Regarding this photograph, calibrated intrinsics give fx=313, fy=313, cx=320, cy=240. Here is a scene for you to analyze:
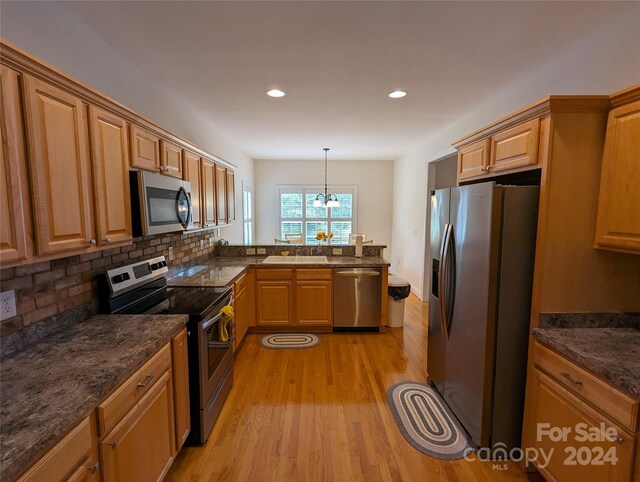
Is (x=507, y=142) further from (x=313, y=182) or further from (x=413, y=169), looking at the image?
(x=313, y=182)

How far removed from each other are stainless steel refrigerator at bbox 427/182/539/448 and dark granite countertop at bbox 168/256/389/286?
1.70 m

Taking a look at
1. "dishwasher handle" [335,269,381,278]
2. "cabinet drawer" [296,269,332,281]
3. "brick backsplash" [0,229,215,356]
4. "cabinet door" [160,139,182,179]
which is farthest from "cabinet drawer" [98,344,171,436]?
"dishwasher handle" [335,269,381,278]

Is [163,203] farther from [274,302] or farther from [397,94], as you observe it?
[397,94]

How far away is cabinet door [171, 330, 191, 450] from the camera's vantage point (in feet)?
5.83

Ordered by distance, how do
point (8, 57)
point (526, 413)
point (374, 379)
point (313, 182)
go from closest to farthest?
point (8, 57)
point (526, 413)
point (374, 379)
point (313, 182)

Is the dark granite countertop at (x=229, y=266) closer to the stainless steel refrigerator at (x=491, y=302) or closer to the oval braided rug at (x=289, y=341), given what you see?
the oval braided rug at (x=289, y=341)

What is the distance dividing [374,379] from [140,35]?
319 cm

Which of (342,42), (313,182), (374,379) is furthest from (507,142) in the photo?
(313,182)

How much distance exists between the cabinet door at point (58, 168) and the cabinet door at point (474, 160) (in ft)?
7.94

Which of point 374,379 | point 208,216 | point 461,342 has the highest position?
point 208,216

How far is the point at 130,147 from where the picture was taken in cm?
187

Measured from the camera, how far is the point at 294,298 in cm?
384

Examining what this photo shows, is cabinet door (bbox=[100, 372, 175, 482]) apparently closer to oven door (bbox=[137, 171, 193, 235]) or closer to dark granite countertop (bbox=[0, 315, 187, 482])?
dark granite countertop (bbox=[0, 315, 187, 482])

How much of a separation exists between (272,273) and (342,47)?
2475 millimetres
